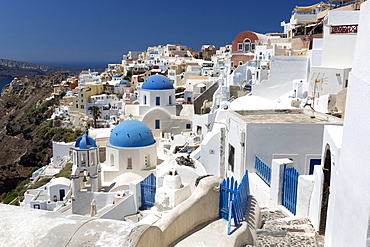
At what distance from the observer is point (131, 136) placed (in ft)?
55.5

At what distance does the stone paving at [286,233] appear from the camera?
5.25 m

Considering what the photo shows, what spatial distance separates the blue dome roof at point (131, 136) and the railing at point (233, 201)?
1073 cm

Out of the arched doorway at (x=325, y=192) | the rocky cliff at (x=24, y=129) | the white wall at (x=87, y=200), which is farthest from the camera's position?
the rocky cliff at (x=24, y=129)

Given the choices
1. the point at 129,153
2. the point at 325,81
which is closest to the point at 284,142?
the point at 325,81

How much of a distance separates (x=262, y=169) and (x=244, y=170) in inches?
26.0

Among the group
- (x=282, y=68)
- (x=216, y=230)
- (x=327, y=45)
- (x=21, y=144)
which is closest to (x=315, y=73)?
(x=327, y=45)

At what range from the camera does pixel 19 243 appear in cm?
259

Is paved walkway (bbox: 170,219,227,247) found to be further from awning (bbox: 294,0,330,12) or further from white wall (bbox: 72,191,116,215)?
awning (bbox: 294,0,330,12)

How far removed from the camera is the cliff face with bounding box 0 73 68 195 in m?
48.3

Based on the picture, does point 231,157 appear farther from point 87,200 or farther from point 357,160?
point 357,160

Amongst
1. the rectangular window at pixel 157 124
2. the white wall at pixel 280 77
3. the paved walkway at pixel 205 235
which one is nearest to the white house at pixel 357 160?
the paved walkway at pixel 205 235

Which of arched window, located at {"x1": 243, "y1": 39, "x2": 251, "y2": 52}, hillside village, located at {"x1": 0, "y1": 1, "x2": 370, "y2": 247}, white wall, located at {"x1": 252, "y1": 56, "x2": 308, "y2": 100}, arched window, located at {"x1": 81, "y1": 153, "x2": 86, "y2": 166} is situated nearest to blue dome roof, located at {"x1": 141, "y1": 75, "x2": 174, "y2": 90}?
hillside village, located at {"x1": 0, "y1": 1, "x2": 370, "y2": 247}

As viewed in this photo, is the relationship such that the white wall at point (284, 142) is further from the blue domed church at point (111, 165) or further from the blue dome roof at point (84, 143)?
the blue dome roof at point (84, 143)

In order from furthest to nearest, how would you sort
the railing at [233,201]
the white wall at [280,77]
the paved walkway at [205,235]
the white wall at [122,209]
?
the white wall at [280,77] < the white wall at [122,209] < the paved walkway at [205,235] < the railing at [233,201]
